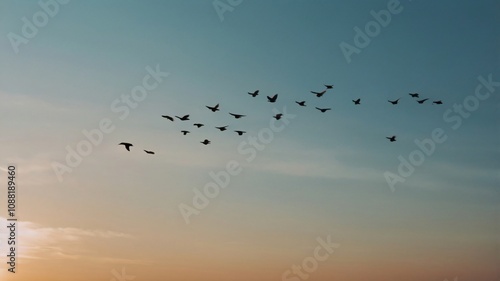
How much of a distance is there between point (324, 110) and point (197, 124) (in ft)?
57.0

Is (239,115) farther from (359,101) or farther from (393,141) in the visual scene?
(393,141)

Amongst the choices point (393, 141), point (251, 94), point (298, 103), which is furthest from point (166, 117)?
point (393, 141)

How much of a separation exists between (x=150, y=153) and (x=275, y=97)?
53.7ft

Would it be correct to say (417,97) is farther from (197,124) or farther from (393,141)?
(197,124)

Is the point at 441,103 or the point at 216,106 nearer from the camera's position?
the point at 216,106

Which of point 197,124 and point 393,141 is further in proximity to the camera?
point 393,141

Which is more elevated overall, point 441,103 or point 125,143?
point 441,103

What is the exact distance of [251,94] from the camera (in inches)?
3068

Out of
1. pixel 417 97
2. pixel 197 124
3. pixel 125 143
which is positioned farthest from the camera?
pixel 417 97

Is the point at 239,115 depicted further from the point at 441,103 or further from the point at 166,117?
the point at 441,103

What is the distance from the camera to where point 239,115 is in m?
79.0

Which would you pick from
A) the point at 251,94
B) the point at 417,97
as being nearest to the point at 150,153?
the point at 251,94

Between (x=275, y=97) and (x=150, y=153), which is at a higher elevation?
(x=275, y=97)

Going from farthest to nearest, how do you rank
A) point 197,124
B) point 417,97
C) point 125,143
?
point 417,97 → point 197,124 → point 125,143
